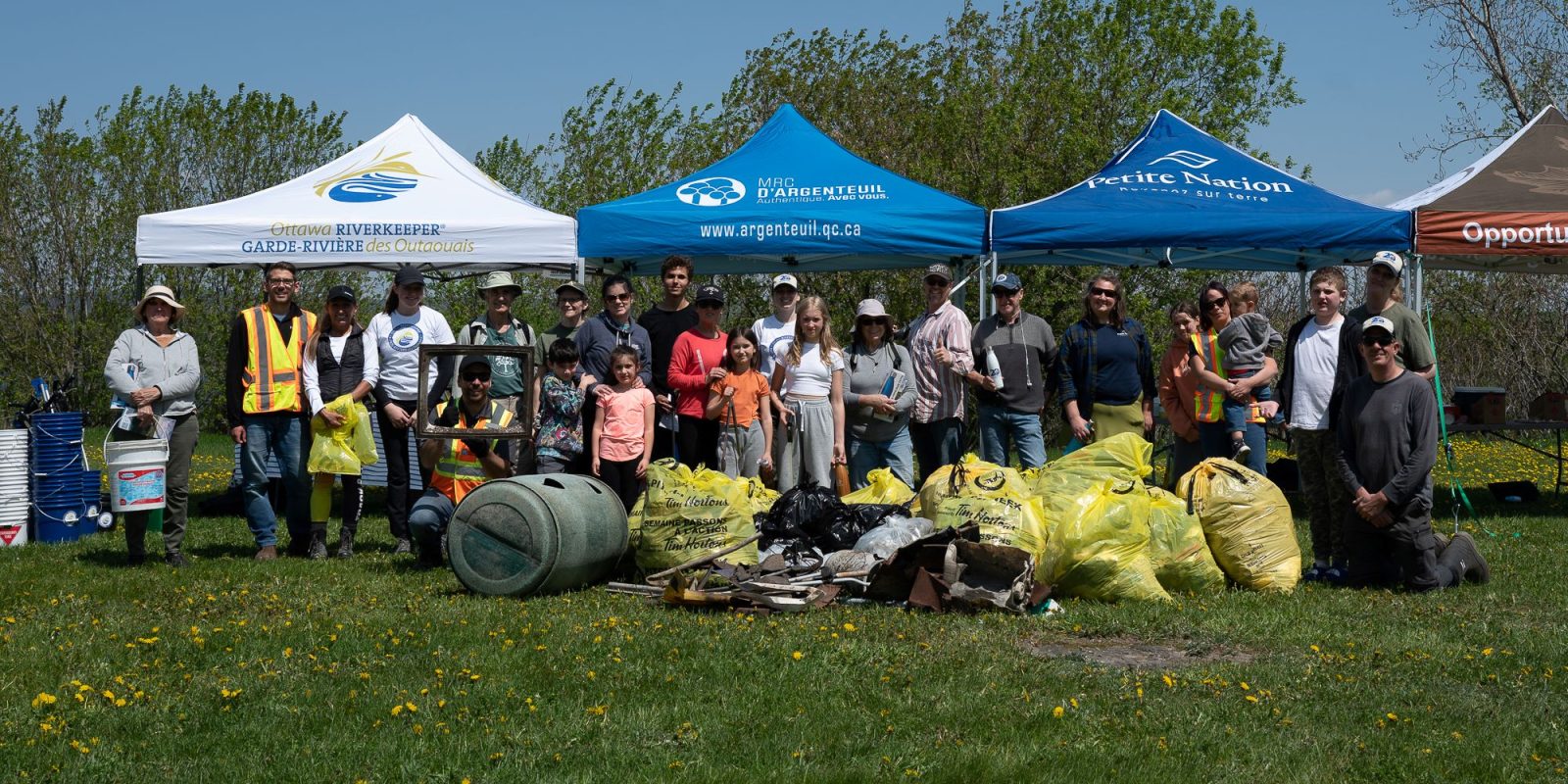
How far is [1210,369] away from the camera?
31.2ft

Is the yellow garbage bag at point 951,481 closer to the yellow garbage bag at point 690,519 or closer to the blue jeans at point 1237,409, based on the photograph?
the yellow garbage bag at point 690,519

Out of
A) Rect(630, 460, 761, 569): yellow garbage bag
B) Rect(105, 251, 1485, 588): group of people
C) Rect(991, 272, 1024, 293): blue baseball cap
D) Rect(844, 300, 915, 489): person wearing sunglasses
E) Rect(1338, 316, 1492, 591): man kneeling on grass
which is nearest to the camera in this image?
Rect(1338, 316, 1492, 591): man kneeling on grass

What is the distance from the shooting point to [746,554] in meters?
7.55

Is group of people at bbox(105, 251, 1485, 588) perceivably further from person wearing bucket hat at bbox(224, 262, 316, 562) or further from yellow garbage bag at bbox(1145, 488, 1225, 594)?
yellow garbage bag at bbox(1145, 488, 1225, 594)

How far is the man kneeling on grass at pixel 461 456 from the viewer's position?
8141 millimetres

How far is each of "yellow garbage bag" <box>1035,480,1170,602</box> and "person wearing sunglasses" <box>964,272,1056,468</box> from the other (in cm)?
215

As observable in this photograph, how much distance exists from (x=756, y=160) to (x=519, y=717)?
22.7 feet

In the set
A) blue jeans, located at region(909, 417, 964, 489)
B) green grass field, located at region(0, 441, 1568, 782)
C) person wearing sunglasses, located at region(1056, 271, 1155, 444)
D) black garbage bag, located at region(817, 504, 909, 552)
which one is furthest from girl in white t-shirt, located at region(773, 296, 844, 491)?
green grass field, located at region(0, 441, 1568, 782)

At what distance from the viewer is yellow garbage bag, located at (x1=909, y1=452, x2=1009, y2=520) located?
24.8 ft

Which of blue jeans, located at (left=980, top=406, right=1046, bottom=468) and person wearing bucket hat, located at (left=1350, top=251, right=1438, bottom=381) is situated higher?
person wearing bucket hat, located at (left=1350, top=251, right=1438, bottom=381)

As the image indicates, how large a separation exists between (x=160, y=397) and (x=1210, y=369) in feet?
21.8

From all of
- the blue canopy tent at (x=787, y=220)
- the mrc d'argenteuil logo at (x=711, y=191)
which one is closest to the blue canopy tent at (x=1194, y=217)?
the blue canopy tent at (x=787, y=220)

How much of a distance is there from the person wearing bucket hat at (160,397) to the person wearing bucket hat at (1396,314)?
6800 millimetres

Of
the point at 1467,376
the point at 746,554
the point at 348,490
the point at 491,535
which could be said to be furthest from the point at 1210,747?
the point at 1467,376
